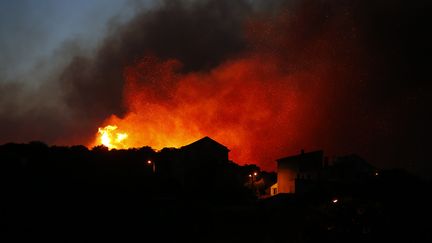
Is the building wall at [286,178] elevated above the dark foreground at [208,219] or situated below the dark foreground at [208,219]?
above

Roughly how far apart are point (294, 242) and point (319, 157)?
1370 inches

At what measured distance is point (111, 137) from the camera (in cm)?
8200

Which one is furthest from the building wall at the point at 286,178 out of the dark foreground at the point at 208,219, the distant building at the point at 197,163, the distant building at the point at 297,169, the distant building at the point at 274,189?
the dark foreground at the point at 208,219

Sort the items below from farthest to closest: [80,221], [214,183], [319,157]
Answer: [319,157]
[214,183]
[80,221]

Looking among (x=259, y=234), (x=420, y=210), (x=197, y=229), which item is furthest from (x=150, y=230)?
(x=420, y=210)

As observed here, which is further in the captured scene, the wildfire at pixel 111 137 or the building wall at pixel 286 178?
the wildfire at pixel 111 137

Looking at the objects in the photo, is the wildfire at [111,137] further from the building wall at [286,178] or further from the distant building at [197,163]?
the building wall at [286,178]

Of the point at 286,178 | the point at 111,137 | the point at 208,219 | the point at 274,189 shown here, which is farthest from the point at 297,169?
the point at 111,137

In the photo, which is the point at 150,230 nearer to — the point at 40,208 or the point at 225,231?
the point at 225,231

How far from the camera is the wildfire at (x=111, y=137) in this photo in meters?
80.2

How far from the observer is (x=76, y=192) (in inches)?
1727

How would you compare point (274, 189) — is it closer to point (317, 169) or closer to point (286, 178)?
point (286, 178)

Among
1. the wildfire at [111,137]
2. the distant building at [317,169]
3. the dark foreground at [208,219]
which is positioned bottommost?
the dark foreground at [208,219]

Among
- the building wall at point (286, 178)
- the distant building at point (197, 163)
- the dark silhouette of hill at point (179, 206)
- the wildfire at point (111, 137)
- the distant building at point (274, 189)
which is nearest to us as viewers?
the dark silhouette of hill at point (179, 206)
